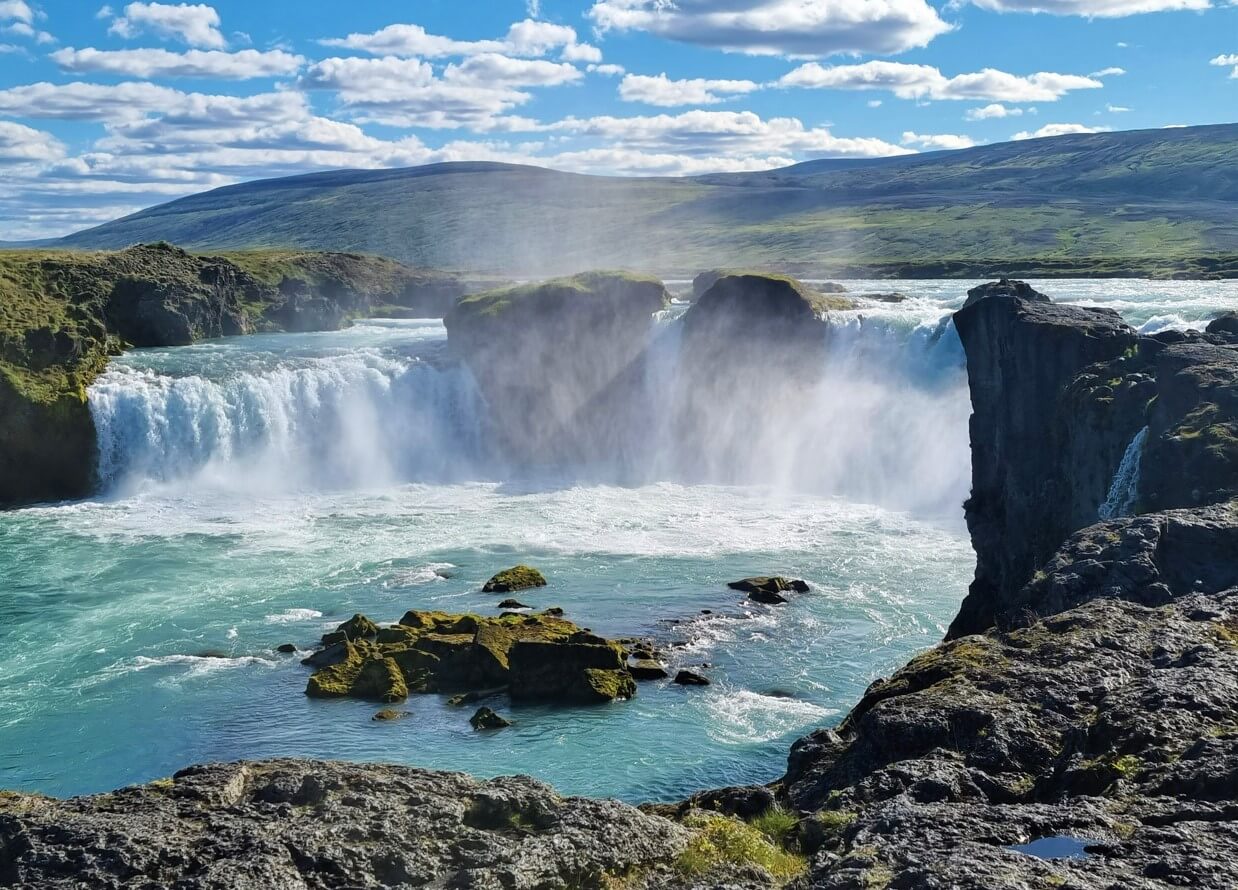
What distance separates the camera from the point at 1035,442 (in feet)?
110

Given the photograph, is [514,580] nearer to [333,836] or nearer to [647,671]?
[647,671]

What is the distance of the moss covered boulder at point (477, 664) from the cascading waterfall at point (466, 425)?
2597cm

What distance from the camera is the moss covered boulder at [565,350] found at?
6581 cm

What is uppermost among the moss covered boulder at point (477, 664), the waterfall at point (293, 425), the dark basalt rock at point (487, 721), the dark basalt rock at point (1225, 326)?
the dark basalt rock at point (1225, 326)

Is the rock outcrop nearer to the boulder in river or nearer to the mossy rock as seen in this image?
the boulder in river

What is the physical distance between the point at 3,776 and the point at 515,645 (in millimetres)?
11290

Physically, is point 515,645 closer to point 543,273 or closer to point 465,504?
point 465,504

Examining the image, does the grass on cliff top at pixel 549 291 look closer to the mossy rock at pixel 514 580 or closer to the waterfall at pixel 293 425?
the waterfall at pixel 293 425

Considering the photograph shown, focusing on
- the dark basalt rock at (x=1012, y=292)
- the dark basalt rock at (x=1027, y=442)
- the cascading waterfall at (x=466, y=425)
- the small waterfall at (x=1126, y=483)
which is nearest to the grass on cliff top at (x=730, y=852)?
the small waterfall at (x=1126, y=483)

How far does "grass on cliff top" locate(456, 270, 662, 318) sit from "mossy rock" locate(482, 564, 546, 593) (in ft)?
96.7

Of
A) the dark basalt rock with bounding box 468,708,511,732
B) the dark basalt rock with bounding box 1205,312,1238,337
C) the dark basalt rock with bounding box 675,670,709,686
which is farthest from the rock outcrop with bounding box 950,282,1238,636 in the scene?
the dark basalt rock with bounding box 468,708,511,732

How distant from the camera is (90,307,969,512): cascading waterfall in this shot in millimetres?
57209

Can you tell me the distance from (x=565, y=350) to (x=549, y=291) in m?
3.28

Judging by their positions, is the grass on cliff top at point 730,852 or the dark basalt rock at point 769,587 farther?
the dark basalt rock at point 769,587
